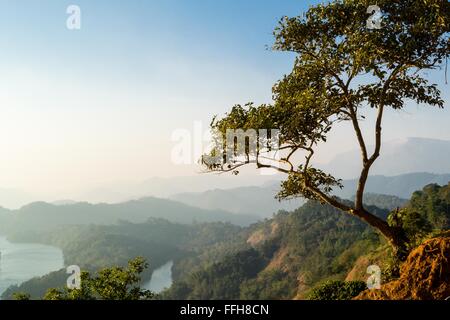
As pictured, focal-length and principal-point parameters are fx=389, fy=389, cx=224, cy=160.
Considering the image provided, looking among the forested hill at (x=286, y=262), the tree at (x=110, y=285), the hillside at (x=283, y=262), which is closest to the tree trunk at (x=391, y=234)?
the tree at (x=110, y=285)

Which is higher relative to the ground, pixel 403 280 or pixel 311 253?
pixel 403 280

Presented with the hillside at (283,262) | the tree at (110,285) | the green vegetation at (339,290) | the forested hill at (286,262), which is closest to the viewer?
the green vegetation at (339,290)

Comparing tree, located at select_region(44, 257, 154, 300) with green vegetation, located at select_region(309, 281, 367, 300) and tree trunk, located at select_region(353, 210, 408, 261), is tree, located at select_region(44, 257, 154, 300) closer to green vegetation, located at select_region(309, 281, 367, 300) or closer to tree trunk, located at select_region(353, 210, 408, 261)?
green vegetation, located at select_region(309, 281, 367, 300)

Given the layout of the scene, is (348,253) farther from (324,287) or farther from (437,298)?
(437,298)

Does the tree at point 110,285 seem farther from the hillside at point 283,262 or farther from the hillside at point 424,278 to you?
the hillside at point 283,262

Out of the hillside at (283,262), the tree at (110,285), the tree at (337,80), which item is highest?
the tree at (337,80)

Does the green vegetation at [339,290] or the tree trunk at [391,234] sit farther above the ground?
the tree trunk at [391,234]

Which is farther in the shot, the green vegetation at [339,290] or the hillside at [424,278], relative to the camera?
the green vegetation at [339,290]

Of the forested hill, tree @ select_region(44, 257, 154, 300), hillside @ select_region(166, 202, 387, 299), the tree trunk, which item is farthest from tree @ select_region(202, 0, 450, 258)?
hillside @ select_region(166, 202, 387, 299)

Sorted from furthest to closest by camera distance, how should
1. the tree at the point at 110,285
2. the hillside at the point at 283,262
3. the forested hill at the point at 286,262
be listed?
1. the hillside at the point at 283,262
2. the forested hill at the point at 286,262
3. the tree at the point at 110,285

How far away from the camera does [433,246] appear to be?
11039 mm
